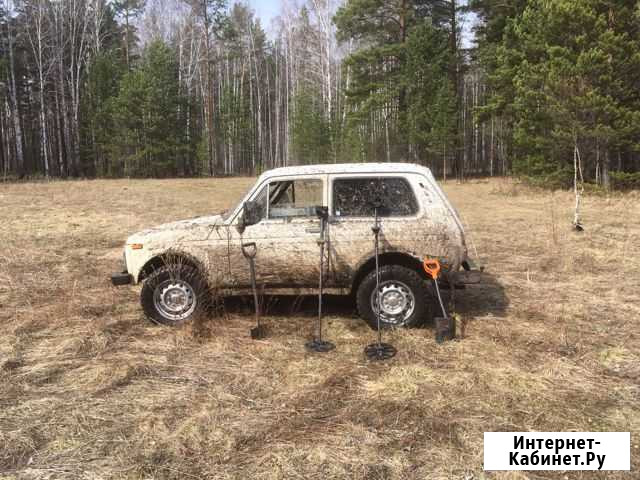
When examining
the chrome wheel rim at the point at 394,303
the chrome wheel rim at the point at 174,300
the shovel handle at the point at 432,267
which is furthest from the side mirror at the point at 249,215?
the shovel handle at the point at 432,267

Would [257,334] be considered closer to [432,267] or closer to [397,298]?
[397,298]

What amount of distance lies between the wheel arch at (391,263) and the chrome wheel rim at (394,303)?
0.86ft

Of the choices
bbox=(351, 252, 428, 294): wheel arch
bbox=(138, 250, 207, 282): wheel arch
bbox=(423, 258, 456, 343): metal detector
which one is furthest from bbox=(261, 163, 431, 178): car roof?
bbox=(138, 250, 207, 282): wheel arch

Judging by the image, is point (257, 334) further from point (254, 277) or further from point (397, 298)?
point (397, 298)

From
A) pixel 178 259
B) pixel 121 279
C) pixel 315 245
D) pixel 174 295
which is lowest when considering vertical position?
pixel 174 295

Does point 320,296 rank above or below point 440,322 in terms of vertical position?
above

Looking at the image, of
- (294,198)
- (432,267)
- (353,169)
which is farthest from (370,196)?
(432,267)

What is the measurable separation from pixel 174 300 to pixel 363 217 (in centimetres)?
232

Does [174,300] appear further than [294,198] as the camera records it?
No

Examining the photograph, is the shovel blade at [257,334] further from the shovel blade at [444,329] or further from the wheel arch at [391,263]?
the shovel blade at [444,329]

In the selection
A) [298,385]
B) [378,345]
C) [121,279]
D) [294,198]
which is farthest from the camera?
[294,198]

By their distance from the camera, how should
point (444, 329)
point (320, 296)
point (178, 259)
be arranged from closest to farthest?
point (444, 329) → point (320, 296) → point (178, 259)

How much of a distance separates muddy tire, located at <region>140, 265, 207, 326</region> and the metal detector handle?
2.03 feet

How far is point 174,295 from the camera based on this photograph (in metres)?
5.60
